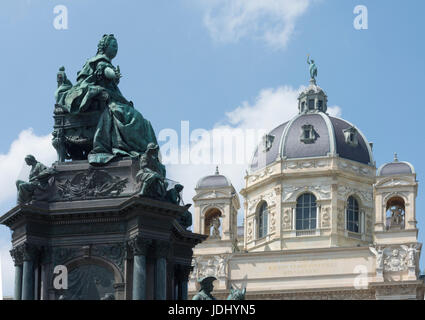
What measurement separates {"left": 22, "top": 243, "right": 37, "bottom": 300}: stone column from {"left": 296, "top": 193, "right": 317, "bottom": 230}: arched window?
73.8 meters

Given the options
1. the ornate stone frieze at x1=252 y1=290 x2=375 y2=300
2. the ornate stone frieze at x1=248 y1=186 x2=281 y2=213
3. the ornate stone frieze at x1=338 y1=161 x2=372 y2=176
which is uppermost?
the ornate stone frieze at x1=338 y1=161 x2=372 y2=176

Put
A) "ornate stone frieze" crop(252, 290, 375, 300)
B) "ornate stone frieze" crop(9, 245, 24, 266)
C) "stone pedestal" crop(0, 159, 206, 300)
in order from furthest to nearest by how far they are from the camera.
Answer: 1. "ornate stone frieze" crop(252, 290, 375, 300)
2. "ornate stone frieze" crop(9, 245, 24, 266)
3. "stone pedestal" crop(0, 159, 206, 300)

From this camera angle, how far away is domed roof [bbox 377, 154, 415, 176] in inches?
3688

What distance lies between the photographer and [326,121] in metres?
103

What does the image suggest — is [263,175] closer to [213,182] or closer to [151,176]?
[213,182]

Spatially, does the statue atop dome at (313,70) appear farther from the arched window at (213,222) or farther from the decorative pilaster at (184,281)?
the decorative pilaster at (184,281)

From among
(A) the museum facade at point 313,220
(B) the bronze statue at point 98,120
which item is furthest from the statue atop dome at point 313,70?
(B) the bronze statue at point 98,120

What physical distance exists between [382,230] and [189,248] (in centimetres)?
6631

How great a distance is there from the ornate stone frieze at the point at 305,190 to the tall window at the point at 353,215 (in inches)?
106

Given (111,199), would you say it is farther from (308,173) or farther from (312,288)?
(308,173)

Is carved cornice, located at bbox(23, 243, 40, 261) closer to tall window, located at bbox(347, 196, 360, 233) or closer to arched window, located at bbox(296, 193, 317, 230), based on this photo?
arched window, located at bbox(296, 193, 317, 230)

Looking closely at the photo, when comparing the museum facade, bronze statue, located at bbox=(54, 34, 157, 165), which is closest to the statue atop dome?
the museum facade

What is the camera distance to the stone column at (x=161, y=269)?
23.1m

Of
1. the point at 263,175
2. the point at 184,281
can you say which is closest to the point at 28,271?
the point at 184,281
